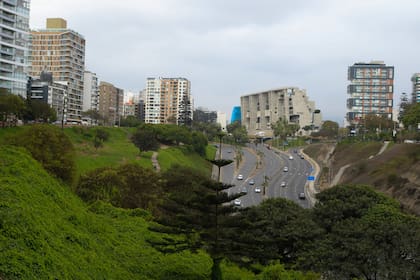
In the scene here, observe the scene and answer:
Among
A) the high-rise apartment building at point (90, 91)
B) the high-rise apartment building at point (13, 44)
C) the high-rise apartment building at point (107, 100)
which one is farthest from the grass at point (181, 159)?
the high-rise apartment building at point (107, 100)

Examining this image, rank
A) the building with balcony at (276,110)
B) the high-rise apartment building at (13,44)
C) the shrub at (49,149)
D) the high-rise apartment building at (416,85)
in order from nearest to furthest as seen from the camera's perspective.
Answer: the shrub at (49,149) → the high-rise apartment building at (13,44) → the high-rise apartment building at (416,85) → the building with balcony at (276,110)

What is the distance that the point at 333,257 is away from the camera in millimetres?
20000

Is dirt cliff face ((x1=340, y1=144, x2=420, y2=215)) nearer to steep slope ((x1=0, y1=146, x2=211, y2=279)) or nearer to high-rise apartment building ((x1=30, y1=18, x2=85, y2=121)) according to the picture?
steep slope ((x1=0, y1=146, x2=211, y2=279))

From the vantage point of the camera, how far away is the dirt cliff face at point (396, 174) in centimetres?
4296

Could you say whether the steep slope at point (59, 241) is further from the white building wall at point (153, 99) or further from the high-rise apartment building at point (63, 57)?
the white building wall at point (153, 99)

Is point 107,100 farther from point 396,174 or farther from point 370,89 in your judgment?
point 396,174

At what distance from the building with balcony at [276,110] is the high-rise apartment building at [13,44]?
9064 cm

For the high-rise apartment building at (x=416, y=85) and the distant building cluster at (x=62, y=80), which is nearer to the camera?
the distant building cluster at (x=62, y=80)

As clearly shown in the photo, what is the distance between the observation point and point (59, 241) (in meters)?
12.4

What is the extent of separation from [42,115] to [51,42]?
42846mm

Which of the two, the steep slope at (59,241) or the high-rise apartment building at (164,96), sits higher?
Result: the high-rise apartment building at (164,96)

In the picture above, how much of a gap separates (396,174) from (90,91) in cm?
7966

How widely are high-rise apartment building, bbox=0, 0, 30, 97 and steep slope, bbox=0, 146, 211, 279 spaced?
38579 millimetres

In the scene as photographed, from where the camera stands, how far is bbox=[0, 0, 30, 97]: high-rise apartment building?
52312 millimetres
